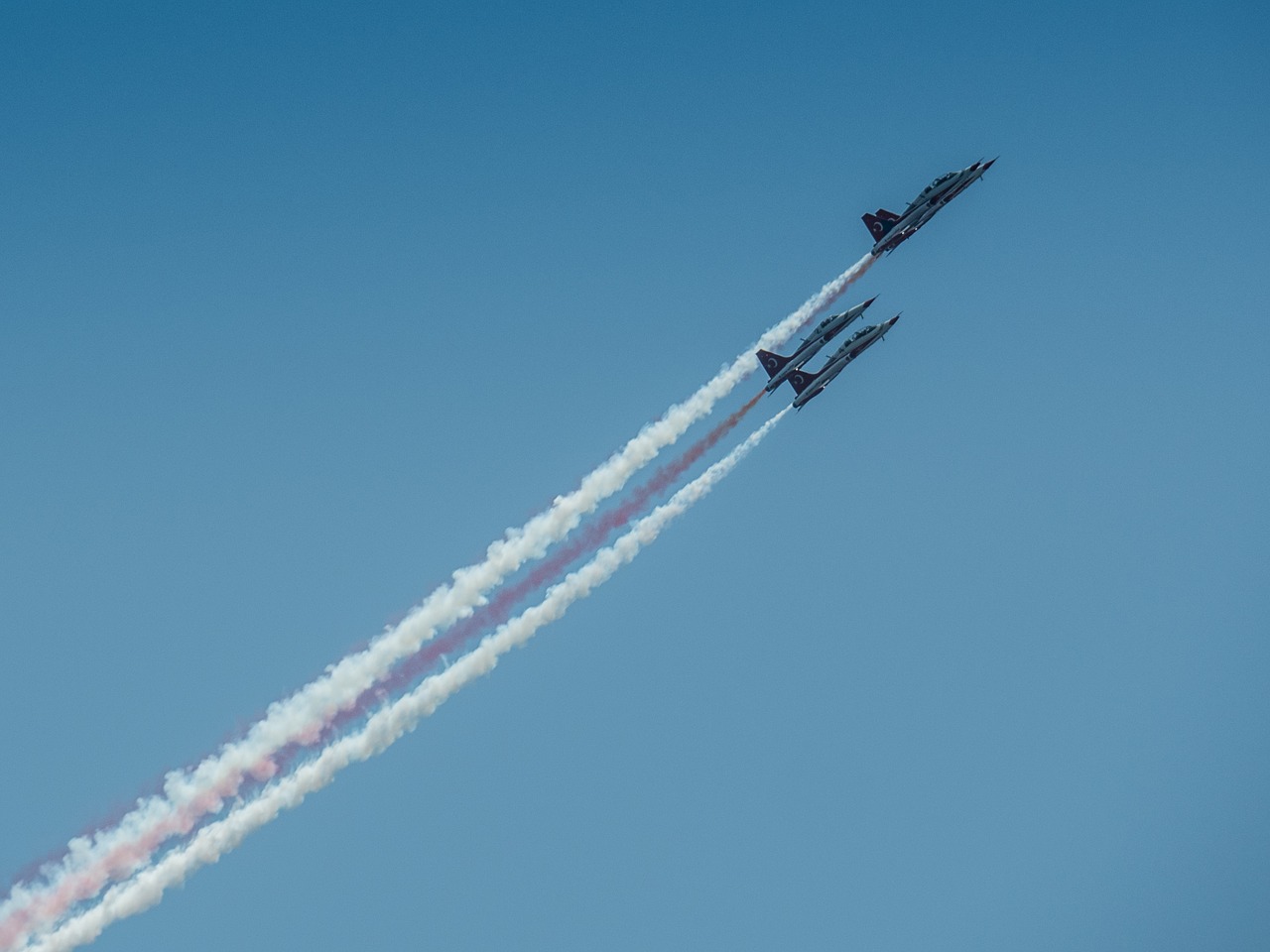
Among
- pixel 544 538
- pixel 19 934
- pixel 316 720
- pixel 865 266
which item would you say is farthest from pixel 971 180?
pixel 19 934

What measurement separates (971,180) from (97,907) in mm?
64470

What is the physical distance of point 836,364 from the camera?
100000 millimetres

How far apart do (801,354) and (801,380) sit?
1535 mm

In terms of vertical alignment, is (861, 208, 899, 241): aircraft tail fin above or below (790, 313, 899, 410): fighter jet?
above

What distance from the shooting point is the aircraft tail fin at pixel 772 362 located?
10000cm

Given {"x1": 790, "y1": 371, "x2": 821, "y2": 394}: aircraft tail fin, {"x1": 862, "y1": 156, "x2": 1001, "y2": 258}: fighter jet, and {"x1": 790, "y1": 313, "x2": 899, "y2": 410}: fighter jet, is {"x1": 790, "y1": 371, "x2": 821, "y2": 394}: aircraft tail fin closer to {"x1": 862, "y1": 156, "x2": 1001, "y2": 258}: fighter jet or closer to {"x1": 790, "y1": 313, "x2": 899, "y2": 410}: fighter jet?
{"x1": 790, "y1": 313, "x2": 899, "y2": 410}: fighter jet

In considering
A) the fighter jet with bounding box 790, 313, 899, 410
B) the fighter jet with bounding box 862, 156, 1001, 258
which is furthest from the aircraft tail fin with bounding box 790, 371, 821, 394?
the fighter jet with bounding box 862, 156, 1001, 258

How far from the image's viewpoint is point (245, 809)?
294ft

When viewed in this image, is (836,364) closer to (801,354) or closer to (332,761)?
(801,354)

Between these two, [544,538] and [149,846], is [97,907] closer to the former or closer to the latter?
[149,846]

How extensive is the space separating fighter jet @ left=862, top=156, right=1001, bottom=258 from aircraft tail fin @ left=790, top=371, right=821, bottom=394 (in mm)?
8429

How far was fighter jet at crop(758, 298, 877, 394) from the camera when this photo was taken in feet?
328

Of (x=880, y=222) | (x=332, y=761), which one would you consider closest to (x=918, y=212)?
(x=880, y=222)

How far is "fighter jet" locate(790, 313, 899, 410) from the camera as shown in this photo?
9944 cm
